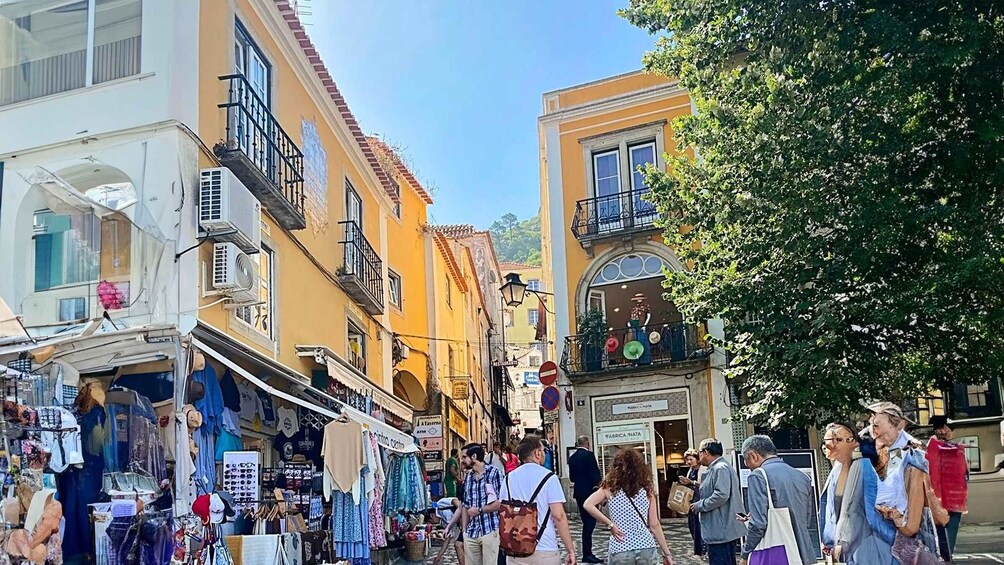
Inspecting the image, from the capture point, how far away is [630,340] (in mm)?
22453

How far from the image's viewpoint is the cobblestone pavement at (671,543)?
1326 cm

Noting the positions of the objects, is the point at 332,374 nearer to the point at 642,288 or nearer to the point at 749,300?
the point at 749,300

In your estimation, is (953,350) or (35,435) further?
(953,350)

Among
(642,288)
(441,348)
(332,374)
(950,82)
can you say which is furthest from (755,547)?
(441,348)

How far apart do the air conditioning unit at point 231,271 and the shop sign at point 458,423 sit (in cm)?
1917

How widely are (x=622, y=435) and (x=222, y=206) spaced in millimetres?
14356

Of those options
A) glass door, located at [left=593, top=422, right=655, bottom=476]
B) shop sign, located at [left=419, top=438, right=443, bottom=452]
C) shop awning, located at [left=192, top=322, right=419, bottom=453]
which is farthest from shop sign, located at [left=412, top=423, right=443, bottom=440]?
shop awning, located at [left=192, top=322, right=419, bottom=453]

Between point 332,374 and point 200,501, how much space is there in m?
4.94

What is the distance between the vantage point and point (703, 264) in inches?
593

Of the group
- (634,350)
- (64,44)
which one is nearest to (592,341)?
(634,350)

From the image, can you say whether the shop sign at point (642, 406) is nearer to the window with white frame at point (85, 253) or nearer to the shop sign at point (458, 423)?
the shop sign at point (458, 423)

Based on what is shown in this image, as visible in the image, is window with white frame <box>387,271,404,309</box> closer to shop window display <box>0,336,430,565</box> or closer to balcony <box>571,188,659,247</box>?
balcony <box>571,188,659,247</box>

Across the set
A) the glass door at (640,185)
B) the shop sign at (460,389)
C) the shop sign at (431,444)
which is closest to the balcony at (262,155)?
the shop sign at (431,444)

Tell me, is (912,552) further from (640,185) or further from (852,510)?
(640,185)
